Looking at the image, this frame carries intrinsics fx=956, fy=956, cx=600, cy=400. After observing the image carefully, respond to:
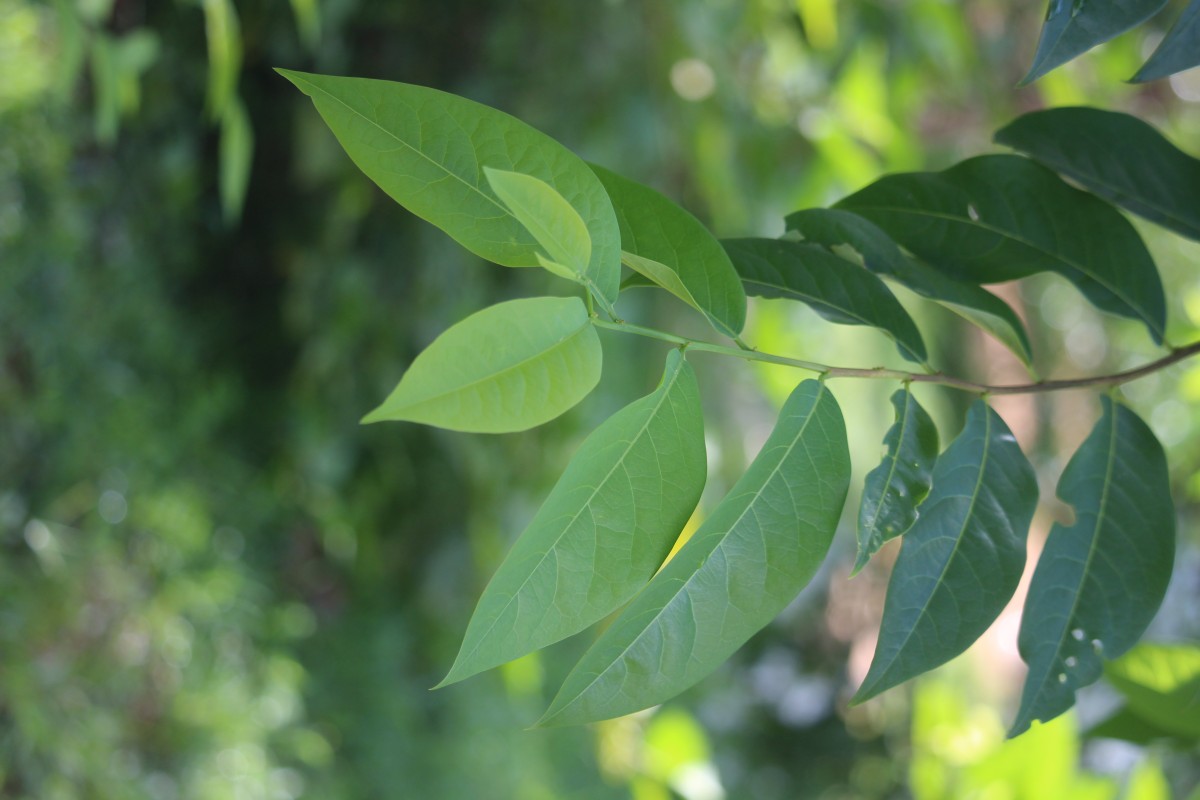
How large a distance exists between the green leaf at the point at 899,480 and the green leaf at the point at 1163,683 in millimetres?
135

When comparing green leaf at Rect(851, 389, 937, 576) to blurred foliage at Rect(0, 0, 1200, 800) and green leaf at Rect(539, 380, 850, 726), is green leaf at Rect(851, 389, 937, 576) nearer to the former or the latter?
green leaf at Rect(539, 380, 850, 726)

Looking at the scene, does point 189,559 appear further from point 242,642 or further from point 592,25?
point 592,25

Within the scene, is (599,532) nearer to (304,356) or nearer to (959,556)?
(959,556)

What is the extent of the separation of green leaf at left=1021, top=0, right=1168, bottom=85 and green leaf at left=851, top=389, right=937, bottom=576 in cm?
7

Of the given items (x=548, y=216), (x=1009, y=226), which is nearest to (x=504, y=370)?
(x=548, y=216)

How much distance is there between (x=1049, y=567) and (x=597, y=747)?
1107 mm

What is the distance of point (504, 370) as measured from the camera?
183mm

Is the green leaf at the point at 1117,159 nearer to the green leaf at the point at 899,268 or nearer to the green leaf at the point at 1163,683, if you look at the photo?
the green leaf at the point at 899,268

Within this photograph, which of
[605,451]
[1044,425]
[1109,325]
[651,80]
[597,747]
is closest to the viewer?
[605,451]

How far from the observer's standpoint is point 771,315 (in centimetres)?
86

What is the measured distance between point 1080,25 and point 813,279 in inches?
2.8

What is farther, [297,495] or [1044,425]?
[1044,425]

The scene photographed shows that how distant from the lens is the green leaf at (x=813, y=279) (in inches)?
8.7

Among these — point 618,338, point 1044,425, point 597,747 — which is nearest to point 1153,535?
point 618,338
